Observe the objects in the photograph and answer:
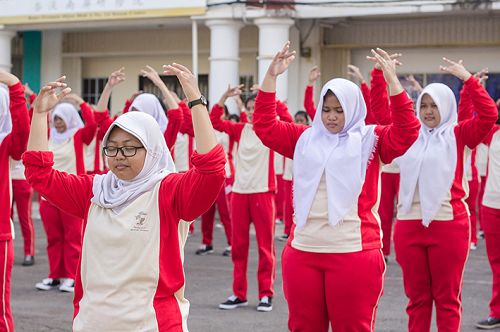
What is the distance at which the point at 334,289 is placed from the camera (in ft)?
16.9

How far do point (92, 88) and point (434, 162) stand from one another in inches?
613

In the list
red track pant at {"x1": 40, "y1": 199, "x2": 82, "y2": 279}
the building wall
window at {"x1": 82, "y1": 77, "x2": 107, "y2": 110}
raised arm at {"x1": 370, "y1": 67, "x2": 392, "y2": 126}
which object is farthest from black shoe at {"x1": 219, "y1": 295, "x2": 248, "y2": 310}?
window at {"x1": 82, "y1": 77, "x2": 107, "y2": 110}

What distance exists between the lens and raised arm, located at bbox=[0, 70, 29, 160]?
542 centimetres

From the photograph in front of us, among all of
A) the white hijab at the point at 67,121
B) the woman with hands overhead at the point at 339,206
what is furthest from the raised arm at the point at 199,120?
the white hijab at the point at 67,121

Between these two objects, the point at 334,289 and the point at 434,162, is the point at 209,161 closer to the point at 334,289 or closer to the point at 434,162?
the point at 334,289

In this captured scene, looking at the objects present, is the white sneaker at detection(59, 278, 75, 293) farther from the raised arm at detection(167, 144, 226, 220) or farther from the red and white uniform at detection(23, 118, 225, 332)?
the raised arm at detection(167, 144, 226, 220)

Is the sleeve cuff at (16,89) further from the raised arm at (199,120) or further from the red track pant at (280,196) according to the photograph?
the red track pant at (280,196)

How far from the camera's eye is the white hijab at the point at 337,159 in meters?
5.20

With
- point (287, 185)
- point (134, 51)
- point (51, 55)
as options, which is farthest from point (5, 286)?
point (51, 55)

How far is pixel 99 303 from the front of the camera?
4062 millimetres

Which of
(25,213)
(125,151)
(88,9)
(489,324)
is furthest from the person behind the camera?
(88,9)

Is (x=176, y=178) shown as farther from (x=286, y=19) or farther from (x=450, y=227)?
(x=286, y=19)

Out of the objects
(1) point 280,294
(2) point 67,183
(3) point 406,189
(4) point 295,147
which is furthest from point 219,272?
(2) point 67,183

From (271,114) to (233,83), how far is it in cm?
1162
